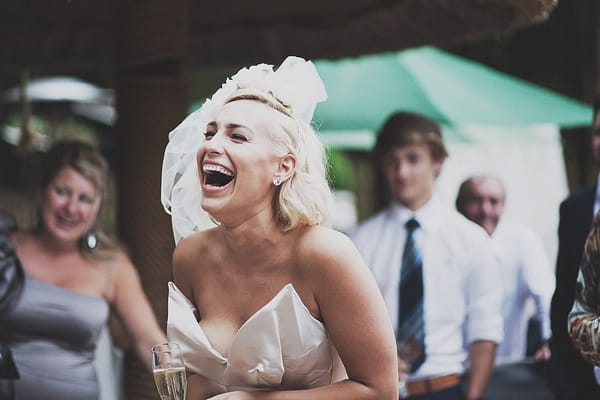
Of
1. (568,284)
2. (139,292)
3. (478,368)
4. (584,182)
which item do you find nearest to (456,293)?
(478,368)

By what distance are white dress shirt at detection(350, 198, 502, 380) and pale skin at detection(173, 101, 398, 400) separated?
2.31 meters

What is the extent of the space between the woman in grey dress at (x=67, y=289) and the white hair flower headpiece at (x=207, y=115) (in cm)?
123

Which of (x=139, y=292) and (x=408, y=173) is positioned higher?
(x=408, y=173)

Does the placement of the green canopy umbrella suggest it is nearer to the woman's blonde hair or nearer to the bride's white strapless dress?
the woman's blonde hair

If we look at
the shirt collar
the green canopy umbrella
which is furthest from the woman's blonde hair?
the green canopy umbrella

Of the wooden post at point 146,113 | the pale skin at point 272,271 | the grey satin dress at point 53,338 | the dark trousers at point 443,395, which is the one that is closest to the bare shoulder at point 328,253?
the pale skin at point 272,271

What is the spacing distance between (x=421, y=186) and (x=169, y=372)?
9.75ft

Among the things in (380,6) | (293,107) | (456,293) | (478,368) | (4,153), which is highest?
(4,153)

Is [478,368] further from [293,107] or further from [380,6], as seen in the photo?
[293,107]

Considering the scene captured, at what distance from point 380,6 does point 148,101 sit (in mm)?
1798

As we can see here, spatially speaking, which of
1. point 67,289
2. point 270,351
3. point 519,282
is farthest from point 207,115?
point 519,282

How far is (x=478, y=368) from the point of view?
5.41m

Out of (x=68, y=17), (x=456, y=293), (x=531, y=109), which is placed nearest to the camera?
(x=456, y=293)

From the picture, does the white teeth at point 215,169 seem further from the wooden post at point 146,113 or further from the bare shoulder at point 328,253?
the wooden post at point 146,113
